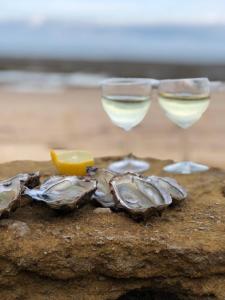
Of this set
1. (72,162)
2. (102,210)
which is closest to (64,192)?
(102,210)

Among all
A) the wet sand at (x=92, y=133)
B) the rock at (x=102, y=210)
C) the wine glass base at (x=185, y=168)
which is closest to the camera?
the rock at (x=102, y=210)

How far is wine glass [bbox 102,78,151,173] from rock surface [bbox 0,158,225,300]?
86 cm

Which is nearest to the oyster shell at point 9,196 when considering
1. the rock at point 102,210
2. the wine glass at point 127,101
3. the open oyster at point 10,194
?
the open oyster at point 10,194

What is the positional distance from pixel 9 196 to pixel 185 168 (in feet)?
3.80

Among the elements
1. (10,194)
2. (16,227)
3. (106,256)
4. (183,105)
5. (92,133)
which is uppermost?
(183,105)

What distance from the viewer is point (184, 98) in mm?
3133

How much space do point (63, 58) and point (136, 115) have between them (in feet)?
Answer: 49.9

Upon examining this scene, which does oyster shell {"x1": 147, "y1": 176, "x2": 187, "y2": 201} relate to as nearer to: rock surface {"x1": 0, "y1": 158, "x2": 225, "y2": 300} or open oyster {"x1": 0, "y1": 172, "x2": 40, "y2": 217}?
rock surface {"x1": 0, "y1": 158, "x2": 225, "y2": 300}

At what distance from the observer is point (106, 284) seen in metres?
2.25

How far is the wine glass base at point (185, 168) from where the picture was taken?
311 centimetres

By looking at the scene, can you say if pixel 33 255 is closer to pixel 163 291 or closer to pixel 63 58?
pixel 163 291

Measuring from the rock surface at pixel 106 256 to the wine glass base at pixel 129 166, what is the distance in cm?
84

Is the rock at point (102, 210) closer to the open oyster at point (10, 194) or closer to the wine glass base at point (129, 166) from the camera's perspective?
the open oyster at point (10, 194)

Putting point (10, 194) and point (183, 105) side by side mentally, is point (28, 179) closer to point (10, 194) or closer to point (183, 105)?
point (10, 194)
